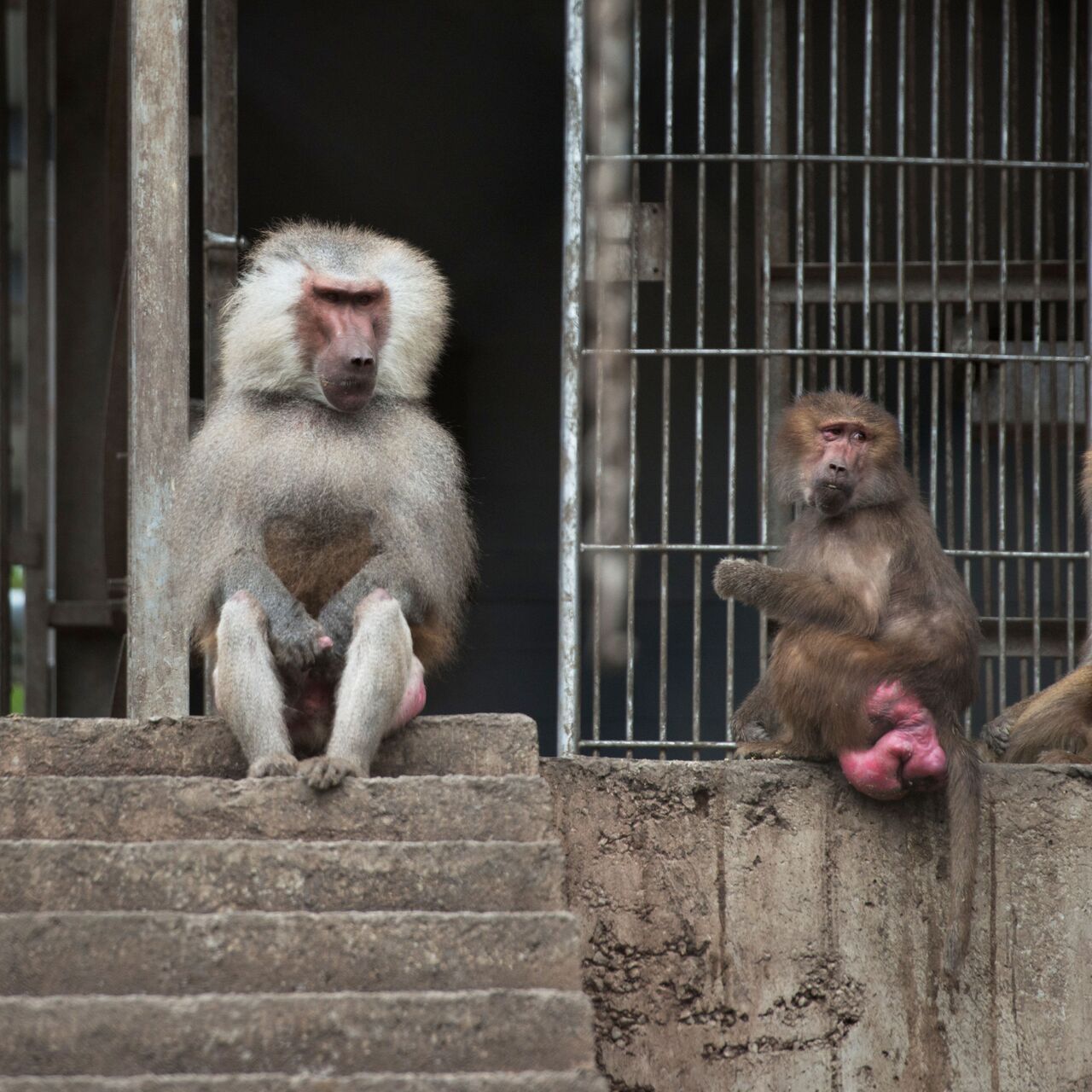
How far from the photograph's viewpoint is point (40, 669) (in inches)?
312

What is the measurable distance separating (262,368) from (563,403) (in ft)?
4.06

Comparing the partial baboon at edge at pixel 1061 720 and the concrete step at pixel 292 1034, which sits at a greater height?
the partial baboon at edge at pixel 1061 720

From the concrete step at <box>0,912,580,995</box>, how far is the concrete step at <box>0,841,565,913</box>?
0.15 metres

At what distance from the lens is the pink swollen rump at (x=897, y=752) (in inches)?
176

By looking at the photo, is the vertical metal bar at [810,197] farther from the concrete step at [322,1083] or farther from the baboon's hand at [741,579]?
the concrete step at [322,1083]

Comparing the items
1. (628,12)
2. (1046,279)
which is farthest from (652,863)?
(628,12)

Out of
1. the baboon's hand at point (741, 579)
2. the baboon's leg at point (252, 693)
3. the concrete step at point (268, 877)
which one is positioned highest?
the baboon's hand at point (741, 579)

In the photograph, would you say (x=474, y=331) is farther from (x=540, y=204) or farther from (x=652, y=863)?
(x=652, y=863)

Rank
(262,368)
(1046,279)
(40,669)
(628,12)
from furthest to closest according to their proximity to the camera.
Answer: (40,669), (628,12), (1046,279), (262,368)

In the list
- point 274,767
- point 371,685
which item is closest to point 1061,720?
point 371,685

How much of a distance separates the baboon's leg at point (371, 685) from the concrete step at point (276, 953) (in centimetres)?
56

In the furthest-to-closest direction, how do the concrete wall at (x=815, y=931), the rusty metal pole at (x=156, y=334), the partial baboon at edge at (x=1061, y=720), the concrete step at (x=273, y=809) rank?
the partial baboon at edge at (x=1061, y=720), the rusty metal pole at (x=156, y=334), the concrete wall at (x=815, y=931), the concrete step at (x=273, y=809)

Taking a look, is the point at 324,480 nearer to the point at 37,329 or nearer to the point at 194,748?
the point at 194,748

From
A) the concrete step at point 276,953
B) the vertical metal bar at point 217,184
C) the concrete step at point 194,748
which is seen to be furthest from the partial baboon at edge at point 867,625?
the vertical metal bar at point 217,184
